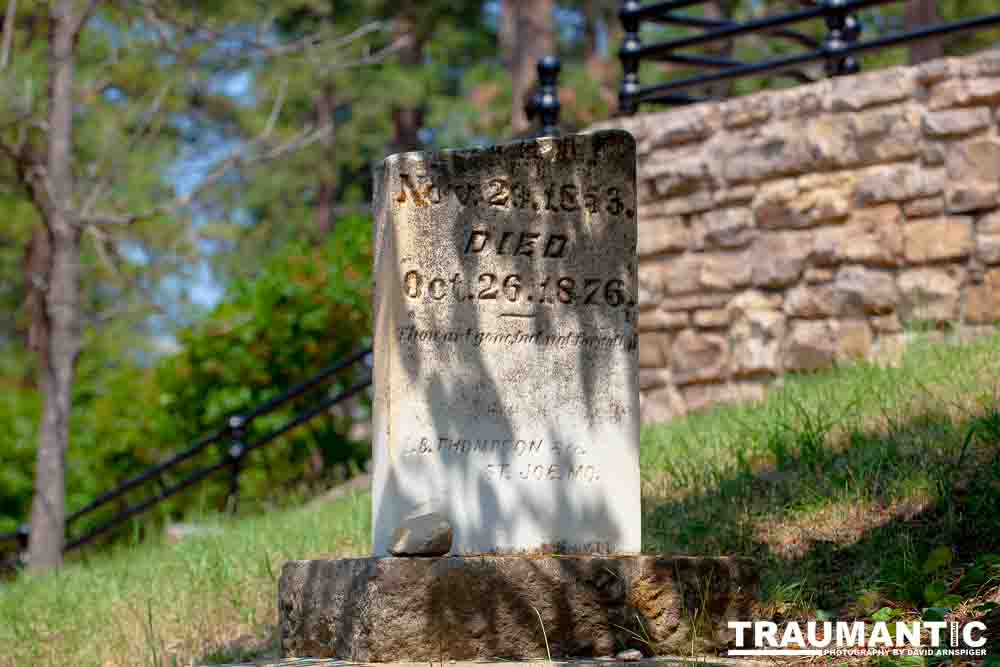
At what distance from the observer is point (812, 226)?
25.9 feet

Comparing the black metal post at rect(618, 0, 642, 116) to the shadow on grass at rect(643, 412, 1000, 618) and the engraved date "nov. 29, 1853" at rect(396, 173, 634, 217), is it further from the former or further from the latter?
the engraved date "nov. 29, 1853" at rect(396, 173, 634, 217)

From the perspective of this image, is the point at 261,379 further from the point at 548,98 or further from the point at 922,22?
the point at 922,22

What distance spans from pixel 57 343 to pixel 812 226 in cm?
468

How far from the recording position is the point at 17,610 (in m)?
6.12

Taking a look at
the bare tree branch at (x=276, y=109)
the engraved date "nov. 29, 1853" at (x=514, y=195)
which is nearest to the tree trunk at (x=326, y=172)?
the bare tree branch at (x=276, y=109)

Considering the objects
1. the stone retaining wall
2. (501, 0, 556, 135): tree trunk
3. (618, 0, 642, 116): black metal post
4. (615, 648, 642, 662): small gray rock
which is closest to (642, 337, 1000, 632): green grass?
(615, 648, 642, 662): small gray rock

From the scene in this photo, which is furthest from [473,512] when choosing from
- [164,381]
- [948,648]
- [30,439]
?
[30,439]

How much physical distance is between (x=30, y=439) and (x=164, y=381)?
5.65ft

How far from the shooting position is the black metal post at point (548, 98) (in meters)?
8.40

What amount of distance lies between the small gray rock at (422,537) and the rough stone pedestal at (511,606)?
0.10m

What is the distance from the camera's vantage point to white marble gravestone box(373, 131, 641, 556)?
4254 mm

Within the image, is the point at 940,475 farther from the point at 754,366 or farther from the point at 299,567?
the point at 754,366

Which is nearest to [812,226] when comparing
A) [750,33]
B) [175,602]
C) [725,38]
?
[750,33]

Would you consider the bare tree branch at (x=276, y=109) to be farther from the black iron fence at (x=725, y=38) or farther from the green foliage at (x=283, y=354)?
the green foliage at (x=283, y=354)
